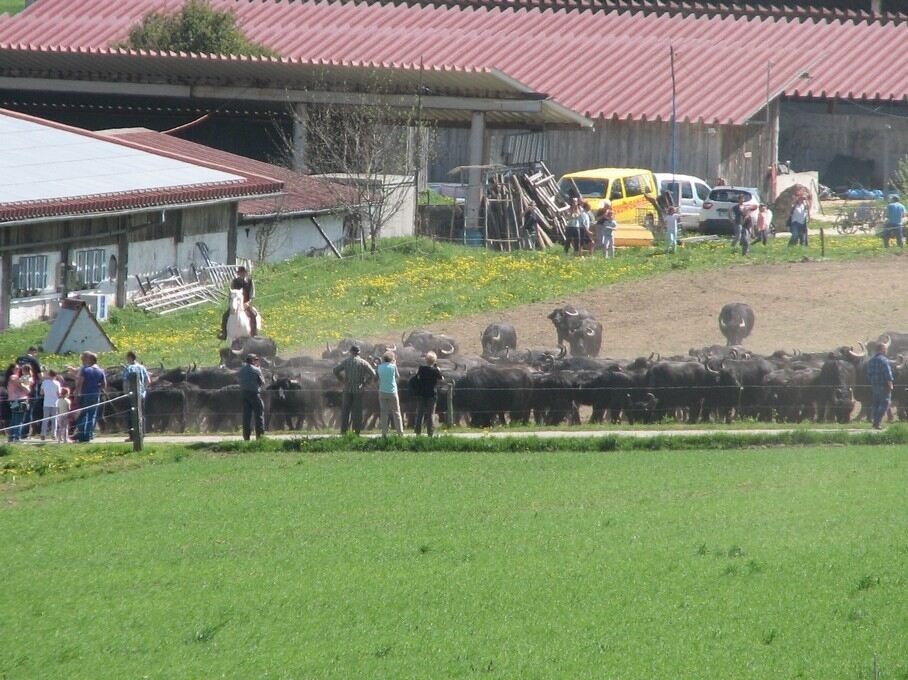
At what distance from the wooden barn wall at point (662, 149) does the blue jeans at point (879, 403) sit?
2918 centimetres

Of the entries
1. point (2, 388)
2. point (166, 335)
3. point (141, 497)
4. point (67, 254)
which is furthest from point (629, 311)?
point (141, 497)

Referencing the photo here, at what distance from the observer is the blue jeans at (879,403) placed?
2605cm

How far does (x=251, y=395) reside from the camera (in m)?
25.0

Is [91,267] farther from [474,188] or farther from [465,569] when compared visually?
[465,569]

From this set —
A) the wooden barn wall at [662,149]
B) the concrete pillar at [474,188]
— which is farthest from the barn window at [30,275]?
the wooden barn wall at [662,149]

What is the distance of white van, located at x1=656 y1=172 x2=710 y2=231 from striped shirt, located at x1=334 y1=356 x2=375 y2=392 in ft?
81.3

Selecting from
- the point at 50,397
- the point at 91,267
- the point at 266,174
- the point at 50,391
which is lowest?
the point at 50,397

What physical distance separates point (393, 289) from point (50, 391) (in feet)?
46.7

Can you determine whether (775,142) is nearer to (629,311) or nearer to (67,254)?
(629,311)

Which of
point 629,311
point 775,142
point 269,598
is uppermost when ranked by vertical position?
point 775,142

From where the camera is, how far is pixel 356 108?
157 feet

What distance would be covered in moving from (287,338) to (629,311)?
8.08 m

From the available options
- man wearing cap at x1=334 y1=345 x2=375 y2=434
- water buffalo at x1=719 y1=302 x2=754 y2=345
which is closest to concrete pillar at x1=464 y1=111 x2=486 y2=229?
water buffalo at x1=719 y1=302 x2=754 y2=345

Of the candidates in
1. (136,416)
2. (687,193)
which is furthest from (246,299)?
(687,193)
